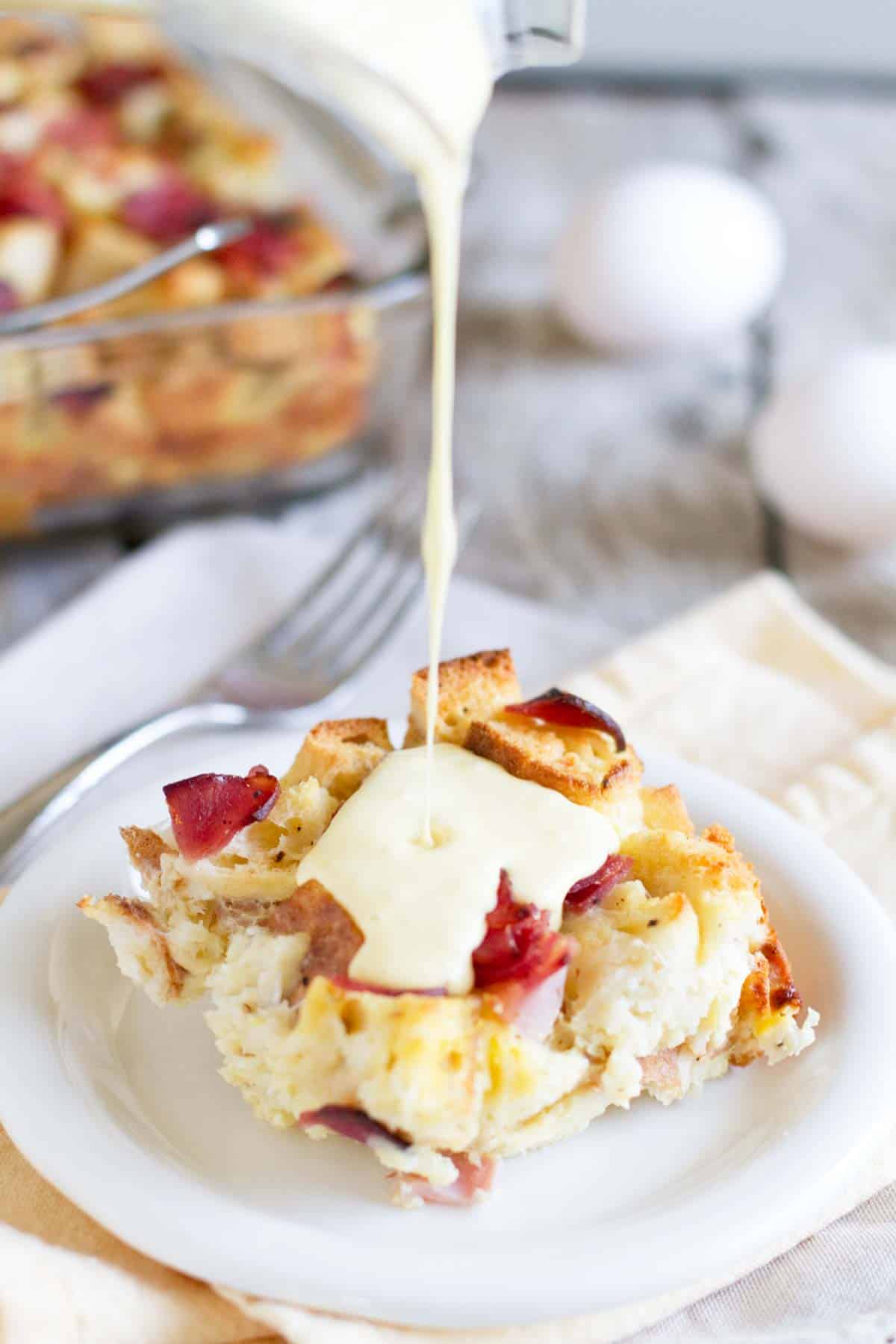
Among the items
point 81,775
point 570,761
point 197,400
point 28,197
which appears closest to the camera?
point 570,761

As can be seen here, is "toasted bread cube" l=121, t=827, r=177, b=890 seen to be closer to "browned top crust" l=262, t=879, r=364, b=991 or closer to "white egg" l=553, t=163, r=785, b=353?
"browned top crust" l=262, t=879, r=364, b=991

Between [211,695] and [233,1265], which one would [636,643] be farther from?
[233,1265]

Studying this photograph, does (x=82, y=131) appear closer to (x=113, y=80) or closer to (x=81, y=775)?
(x=113, y=80)

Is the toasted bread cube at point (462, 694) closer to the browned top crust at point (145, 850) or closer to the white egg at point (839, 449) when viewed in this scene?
the browned top crust at point (145, 850)

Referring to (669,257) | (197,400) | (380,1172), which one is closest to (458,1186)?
(380,1172)

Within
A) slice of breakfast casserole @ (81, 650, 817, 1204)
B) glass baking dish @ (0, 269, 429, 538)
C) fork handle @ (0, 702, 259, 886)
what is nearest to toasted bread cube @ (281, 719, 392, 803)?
slice of breakfast casserole @ (81, 650, 817, 1204)

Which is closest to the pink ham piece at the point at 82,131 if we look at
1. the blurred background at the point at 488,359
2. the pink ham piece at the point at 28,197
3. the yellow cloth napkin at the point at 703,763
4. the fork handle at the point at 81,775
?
the blurred background at the point at 488,359
